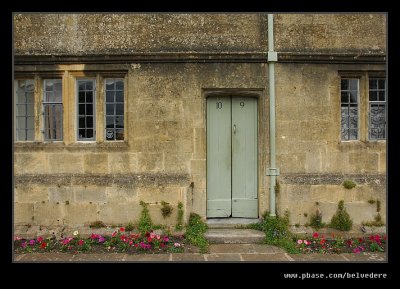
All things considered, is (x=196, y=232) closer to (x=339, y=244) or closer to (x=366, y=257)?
(x=339, y=244)

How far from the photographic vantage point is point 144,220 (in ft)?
22.2

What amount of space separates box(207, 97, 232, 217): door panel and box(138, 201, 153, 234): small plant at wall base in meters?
1.23

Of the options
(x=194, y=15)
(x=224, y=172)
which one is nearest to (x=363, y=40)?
(x=194, y=15)

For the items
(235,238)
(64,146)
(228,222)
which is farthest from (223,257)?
(64,146)

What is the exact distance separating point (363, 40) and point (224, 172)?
390cm

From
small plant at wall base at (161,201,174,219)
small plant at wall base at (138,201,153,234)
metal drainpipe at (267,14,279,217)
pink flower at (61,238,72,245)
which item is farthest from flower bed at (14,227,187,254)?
metal drainpipe at (267,14,279,217)

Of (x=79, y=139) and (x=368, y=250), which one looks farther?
(x=79, y=139)

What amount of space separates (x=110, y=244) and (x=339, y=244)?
167 inches

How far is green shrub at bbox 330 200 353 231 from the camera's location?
22.3 feet

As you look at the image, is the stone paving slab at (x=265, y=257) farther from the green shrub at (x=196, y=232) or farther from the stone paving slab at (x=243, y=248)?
the green shrub at (x=196, y=232)

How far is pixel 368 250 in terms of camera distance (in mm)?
6266

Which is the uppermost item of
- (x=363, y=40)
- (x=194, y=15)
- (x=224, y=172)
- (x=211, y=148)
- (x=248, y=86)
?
(x=194, y=15)

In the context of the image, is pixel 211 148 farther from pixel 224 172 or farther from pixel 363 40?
pixel 363 40

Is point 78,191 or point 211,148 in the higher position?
point 211,148
